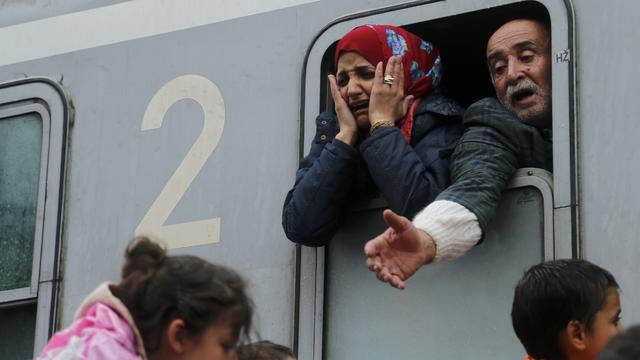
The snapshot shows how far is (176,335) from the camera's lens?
3.11m

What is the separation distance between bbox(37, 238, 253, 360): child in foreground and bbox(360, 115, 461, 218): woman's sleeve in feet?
3.33

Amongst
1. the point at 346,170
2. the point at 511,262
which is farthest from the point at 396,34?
the point at 511,262

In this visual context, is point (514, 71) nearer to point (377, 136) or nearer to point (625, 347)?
point (377, 136)

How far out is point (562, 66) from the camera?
Answer: 161 inches

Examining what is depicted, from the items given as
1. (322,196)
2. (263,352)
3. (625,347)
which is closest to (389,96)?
(322,196)

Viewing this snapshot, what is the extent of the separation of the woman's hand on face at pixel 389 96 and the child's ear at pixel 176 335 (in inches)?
51.7

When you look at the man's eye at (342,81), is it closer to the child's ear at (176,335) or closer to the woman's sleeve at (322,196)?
the woman's sleeve at (322,196)

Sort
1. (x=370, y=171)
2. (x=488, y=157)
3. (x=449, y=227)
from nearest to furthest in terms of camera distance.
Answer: (x=449, y=227), (x=488, y=157), (x=370, y=171)

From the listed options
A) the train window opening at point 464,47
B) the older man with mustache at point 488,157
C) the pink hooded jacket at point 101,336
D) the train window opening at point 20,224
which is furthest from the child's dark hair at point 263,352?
the train window opening at point 20,224

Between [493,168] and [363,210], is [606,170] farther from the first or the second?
[363,210]

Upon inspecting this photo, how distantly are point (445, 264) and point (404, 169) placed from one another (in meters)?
0.27

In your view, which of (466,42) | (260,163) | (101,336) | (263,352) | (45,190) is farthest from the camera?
(45,190)

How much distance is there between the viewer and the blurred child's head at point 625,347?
232 cm

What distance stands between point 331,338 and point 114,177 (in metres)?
0.92
